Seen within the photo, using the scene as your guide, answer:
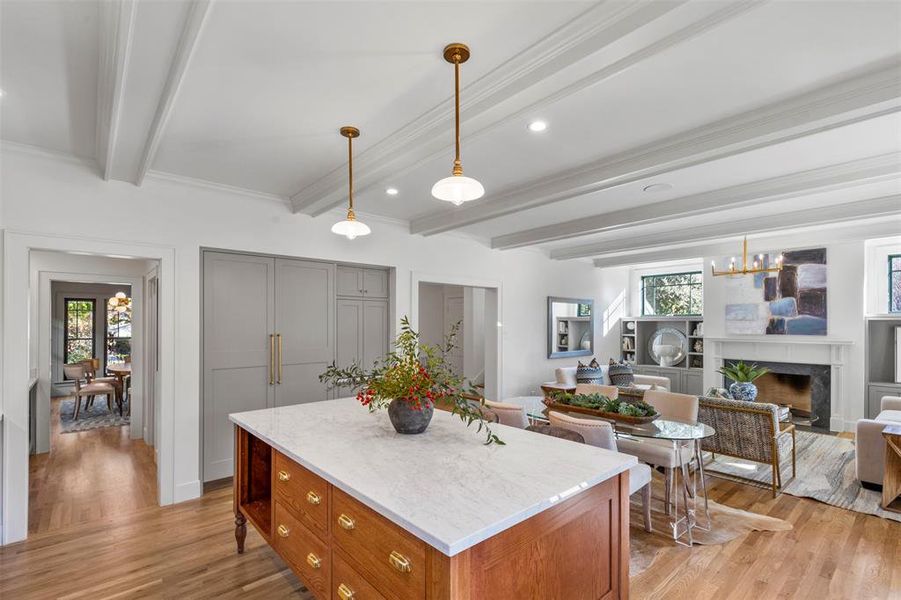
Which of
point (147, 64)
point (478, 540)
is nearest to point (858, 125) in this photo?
point (478, 540)

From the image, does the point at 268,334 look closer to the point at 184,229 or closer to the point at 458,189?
the point at 184,229

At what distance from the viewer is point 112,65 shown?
1.97 metres

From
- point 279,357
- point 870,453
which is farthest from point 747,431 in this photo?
point 279,357

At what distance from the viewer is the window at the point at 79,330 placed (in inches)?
343

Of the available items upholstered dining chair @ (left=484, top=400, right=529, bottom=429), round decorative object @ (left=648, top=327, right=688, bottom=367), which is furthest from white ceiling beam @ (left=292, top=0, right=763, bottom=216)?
round decorative object @ (left=648, top=327, right=688, bottom=367)

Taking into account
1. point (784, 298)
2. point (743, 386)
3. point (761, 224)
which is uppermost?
point (761, 224)

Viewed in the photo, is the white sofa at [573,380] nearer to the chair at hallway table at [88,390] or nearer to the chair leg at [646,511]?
the chair leg at [646,511]

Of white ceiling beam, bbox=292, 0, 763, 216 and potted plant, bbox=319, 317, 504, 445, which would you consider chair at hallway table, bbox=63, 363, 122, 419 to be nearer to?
white ceiling beam, bbox=292, 0, 763, 216

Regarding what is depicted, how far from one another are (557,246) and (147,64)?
5.77 m

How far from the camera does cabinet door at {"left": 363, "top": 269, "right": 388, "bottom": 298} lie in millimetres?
4961

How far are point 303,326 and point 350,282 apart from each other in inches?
28.1

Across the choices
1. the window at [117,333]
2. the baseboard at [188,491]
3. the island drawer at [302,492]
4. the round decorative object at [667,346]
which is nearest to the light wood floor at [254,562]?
the baseboard at [188,491]

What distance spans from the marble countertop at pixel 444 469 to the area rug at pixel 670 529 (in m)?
1.38

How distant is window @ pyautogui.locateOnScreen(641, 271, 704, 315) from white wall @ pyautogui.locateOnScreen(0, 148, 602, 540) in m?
5.18
